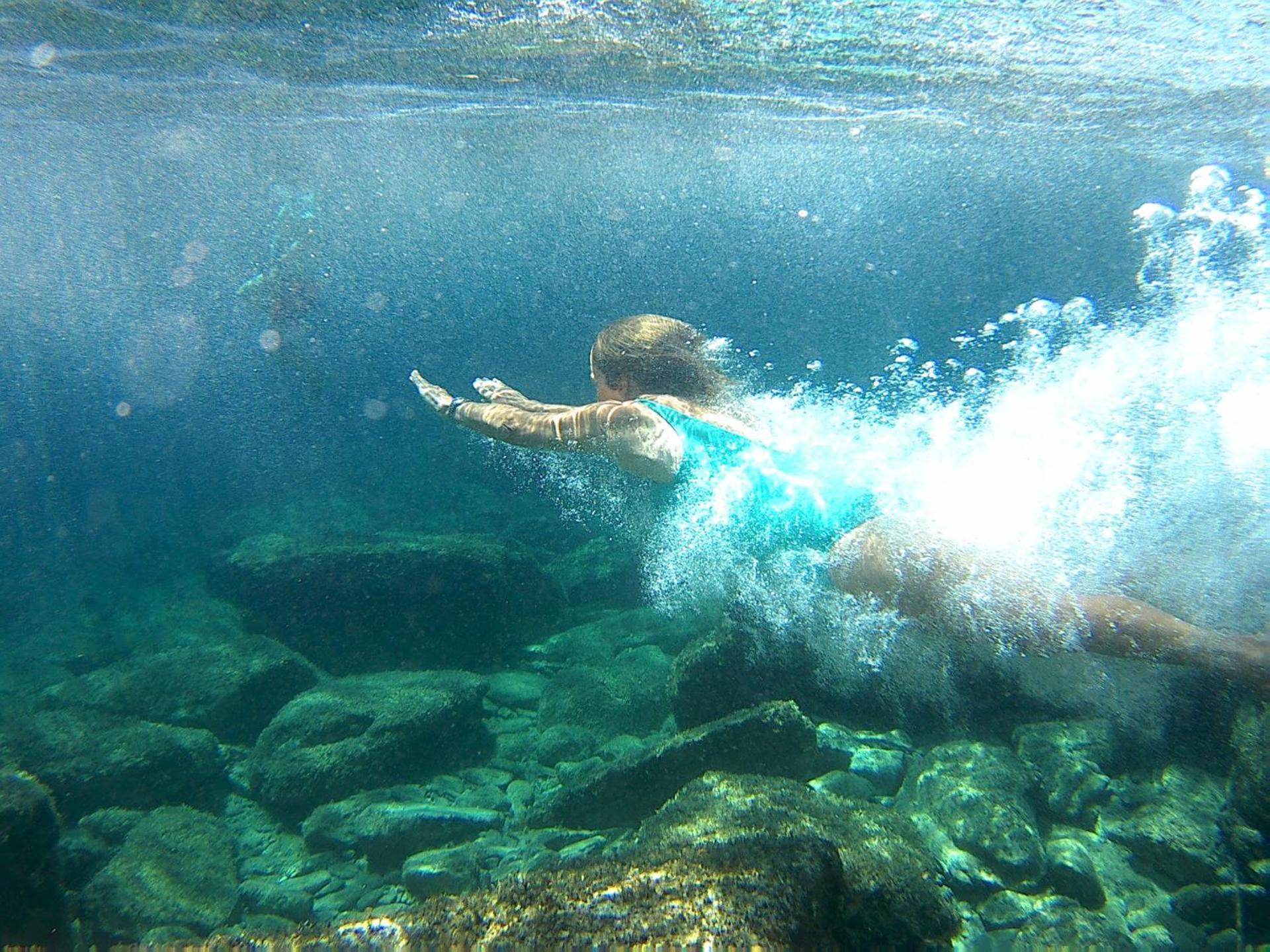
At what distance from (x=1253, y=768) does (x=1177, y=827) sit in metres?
0.52

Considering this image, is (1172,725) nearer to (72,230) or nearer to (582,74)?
(582,74)

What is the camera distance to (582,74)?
517 inches

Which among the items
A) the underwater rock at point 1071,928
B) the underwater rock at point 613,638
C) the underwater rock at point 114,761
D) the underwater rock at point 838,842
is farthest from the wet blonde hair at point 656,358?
the underwater rock at point 114,761

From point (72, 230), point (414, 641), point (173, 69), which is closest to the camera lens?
point (414, 641)

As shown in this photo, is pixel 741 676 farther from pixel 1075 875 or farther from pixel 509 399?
pixel 509 399

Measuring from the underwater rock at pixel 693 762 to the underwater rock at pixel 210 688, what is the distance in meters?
4.25

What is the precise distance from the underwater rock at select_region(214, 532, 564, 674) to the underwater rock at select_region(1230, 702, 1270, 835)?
22.2 ft

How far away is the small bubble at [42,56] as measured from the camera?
425 inches

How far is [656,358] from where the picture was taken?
A: 4.49 metres

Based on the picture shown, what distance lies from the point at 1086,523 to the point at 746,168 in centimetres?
2217

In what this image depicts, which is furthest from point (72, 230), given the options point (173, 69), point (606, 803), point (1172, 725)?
point (1172, 725)

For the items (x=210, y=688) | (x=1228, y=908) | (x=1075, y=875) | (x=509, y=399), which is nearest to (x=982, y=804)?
(x=1075, y=875)

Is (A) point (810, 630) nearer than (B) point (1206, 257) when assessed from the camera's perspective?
Yes

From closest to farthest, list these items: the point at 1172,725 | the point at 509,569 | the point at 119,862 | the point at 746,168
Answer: the point at 1172,725
the point at 119,862
the point at 509,569
the point at 746,168
